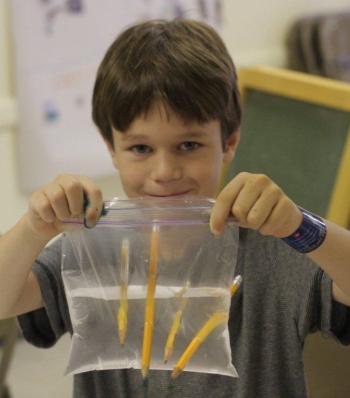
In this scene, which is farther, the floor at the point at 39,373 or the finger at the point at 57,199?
the floor at the point at 39,373

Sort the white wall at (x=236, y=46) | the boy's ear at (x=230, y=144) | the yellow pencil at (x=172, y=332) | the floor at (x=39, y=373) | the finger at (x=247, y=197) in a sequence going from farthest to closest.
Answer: the white wall at (x=236, y=46) → the floor at (x=39, y=373) → the boy's ear at (x=230, y=144) → the yellow pencil at (x=172, y=332) → the finger at (x=247, y=197)

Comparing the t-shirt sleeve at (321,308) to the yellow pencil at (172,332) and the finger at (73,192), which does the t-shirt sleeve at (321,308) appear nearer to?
the yellow pencil at (172,332)

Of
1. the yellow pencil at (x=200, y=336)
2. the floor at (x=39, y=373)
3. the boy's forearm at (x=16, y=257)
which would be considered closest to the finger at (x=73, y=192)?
the boy's forearm at (x=16, y=257)

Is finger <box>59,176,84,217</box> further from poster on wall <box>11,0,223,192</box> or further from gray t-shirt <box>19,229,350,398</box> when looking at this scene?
poster on wall <box>11,0,223,192</box>

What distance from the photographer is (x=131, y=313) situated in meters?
0.78

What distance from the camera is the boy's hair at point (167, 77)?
852mm

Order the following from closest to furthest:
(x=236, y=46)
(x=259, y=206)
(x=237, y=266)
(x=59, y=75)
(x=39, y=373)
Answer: (x=259, y=206), (x=237, y=266), (x=39, y=373), (x=59, y=75), (x=236, y=46)

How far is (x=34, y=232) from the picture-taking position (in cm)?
76

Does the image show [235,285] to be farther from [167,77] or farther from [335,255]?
[167,77]

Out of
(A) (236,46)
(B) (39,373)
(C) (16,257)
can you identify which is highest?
(C) (16,257)

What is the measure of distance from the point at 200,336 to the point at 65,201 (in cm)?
22

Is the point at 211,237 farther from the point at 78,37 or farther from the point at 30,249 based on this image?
the point at 78,37

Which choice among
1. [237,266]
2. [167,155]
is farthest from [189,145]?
[237,266]

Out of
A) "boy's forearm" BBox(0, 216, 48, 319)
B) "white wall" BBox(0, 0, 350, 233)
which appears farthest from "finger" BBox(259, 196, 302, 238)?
"white wall" BBox(0, 0, 350, 233)
